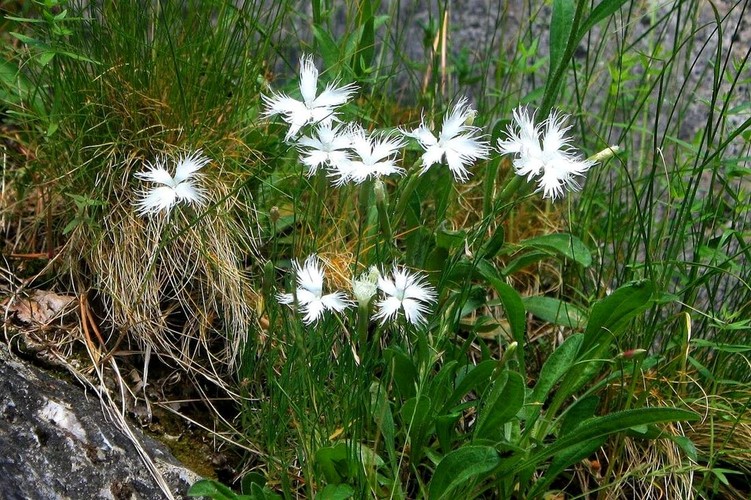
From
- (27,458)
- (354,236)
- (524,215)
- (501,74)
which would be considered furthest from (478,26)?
(27,458)

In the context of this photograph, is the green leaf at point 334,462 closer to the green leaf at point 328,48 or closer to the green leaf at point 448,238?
the green leaf at point 448,238

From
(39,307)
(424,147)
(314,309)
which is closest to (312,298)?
(314,309)

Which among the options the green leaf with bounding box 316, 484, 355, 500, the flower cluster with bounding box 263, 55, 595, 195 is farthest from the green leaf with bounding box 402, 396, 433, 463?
the flower cluster with bounding box 263, 55, 595, 195

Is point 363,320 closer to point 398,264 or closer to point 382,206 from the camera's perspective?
point 382,206

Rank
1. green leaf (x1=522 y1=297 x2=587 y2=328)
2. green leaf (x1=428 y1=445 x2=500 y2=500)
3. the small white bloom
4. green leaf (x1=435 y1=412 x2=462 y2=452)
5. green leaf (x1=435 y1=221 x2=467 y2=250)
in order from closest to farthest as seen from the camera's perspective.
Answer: the small white bloom < green leaf (x1=428 y1=445 x2=500 y2=500) < green leaf (x1=435 y1=412 x2=462 y2=452) < green leaf (x1=435 y1=221 x2=467 y2=250) < green leaf (x1=522 y1=297 x2=587 y2=328)

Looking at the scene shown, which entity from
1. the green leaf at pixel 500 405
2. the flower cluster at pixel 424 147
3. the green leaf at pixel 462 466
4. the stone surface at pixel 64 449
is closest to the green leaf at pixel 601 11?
the flower cluster at pixel 424 147

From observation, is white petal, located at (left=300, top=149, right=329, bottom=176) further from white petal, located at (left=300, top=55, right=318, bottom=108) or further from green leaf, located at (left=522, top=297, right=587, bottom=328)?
green leaf, located at (left=522, top=297, right=587, bottom=328)

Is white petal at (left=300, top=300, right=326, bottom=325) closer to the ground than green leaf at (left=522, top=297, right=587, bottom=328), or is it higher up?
closer to the ground
